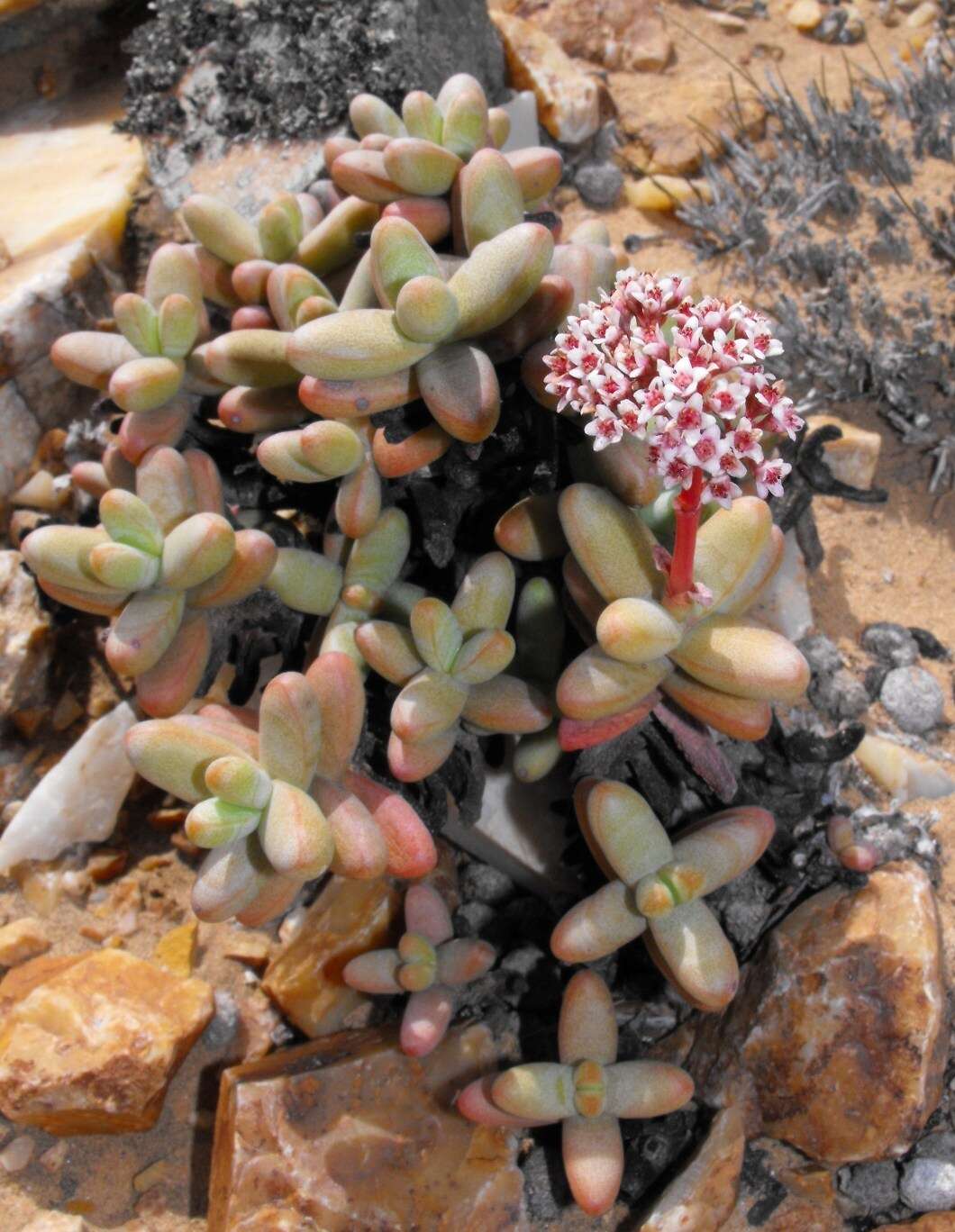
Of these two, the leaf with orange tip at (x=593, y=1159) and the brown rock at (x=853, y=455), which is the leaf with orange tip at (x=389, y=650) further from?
the brown rock at (x=853, y=455)

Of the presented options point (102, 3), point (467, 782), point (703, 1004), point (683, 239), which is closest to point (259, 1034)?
point (467, 782)

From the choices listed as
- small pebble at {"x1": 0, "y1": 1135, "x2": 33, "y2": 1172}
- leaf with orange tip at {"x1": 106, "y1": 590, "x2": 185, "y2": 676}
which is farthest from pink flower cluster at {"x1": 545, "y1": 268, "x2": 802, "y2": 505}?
small pebble at {"x1": 0, "y1": 1135, "x2": 33, "y2": 1172}

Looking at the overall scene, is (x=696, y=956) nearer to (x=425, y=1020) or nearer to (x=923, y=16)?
(x=425, y=1020)

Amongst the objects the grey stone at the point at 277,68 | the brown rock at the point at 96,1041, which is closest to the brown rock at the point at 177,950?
the brown rock at the point at 96,1041

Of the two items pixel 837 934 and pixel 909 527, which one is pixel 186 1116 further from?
pixel 909 527

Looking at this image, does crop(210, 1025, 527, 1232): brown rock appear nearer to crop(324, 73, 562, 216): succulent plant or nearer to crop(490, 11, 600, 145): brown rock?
crop(324, 73, 562, 216): succulent plant
